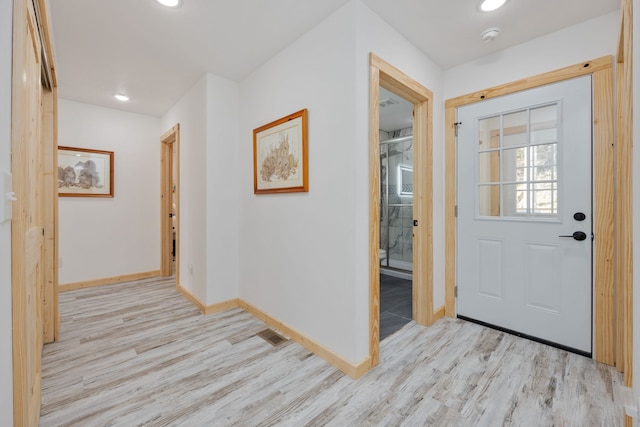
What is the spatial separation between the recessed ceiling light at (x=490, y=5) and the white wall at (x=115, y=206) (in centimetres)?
435

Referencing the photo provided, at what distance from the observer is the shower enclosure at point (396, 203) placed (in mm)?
4746

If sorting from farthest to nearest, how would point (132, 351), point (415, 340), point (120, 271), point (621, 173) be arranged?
point (120, 271) < point (415, 340) < point (132, 351) < point (621, 173)

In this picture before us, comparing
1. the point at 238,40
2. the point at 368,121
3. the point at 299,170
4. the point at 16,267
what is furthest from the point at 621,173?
the point at 16,267

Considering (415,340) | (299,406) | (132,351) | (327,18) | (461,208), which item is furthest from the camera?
(461,208)

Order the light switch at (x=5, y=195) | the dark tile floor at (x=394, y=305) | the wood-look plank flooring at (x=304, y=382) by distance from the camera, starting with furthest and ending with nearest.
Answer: the dark tile floor at (x=394, y=305)
the wood-look plank flooring at (x=304, y=382)
the light switch at (x=5, y=195)

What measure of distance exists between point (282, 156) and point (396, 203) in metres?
2.99

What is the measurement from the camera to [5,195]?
0.80m

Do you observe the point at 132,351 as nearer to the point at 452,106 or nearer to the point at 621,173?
the point at 452,106

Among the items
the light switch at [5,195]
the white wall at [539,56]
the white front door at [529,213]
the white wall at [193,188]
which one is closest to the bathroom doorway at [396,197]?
the white wall at [539,56]

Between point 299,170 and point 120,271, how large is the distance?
348cm

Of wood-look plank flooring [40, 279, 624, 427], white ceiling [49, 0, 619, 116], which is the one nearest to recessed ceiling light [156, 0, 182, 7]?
white ceiling [49, 0, 619, 116]

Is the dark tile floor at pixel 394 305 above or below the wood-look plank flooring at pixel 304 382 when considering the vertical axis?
above

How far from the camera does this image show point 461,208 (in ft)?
8.80

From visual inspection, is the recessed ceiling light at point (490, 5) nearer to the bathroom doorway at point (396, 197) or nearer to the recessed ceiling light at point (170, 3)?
the recessed ceiling light at point (170, 3)
